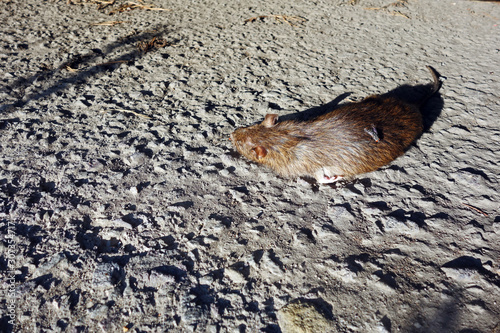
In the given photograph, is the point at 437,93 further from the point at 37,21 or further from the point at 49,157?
the point at 37,21

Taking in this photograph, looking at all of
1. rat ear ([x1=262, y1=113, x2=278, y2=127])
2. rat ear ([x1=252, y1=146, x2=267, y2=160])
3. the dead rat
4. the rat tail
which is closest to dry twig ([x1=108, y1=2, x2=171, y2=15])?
rat ear ([x1=262, y1=113, x2=278, y2=127])

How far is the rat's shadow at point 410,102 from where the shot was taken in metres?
4.47

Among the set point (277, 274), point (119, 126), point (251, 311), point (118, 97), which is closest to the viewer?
point (251, 311)

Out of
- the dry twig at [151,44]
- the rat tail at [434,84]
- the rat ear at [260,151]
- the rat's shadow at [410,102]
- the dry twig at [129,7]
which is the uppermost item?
the rat tail at [434,84]

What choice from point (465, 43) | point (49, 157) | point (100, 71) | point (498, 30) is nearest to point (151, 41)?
point (100, 71)

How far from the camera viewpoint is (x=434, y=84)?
4.89m

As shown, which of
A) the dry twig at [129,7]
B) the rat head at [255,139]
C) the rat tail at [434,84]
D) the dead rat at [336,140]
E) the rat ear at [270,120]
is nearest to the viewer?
the dead rat at [336,140]

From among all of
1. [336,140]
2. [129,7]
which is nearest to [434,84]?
[336,140]

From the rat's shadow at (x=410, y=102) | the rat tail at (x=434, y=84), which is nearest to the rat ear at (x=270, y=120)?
the rat's shadow at (x=410, y=102)

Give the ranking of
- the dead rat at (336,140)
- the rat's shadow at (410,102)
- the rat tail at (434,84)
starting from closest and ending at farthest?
the dead rat at (336,140), the rat's shadow at (410,102), the rat tail at (434,84)

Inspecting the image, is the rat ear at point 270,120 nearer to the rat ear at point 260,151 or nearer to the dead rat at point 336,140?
the dead rat at point 336,140

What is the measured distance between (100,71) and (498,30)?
7.85 metres

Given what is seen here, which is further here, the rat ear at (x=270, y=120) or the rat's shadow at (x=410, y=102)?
the rat's shadow at (x=410, y=102)

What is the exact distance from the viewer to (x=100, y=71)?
16.8ft
